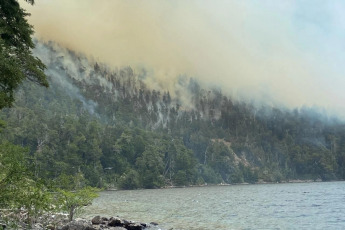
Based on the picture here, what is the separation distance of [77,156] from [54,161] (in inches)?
684

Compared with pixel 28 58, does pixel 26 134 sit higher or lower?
higher

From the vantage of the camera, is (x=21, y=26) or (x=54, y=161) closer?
(x=21, y=26)

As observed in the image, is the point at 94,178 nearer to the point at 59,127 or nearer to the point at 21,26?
the point at 59,127

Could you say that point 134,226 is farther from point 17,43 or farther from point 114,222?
point 17,43

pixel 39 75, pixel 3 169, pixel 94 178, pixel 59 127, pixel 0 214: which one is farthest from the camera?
pixel 59 127

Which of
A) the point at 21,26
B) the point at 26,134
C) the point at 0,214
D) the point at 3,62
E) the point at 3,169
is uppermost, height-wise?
the point at 26,134

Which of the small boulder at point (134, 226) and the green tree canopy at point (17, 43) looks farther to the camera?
the small boulder at point (134, 226)

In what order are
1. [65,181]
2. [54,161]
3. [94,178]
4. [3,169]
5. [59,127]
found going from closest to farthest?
[3,169], [65,181], [54,161], [94,178], [59,127]

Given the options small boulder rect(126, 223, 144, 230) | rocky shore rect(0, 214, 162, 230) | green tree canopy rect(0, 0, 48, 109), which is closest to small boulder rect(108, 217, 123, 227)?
rocky shore rect(0, 214, 162, 230)

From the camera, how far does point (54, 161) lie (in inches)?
6196

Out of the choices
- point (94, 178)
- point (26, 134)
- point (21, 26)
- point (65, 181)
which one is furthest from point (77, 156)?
point (21, 26)

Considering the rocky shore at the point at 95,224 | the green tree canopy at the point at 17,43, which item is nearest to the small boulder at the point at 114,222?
the rocky shore at the point at 95,224

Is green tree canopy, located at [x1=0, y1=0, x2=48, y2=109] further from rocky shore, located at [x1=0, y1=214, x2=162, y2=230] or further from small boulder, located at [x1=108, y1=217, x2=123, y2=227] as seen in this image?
small boulder, located at [x1=108, y1=217, x2=123, y2=227]

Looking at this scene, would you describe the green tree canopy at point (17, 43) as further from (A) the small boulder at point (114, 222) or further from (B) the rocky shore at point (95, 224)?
(A) the small boulder at point (114, 222)
